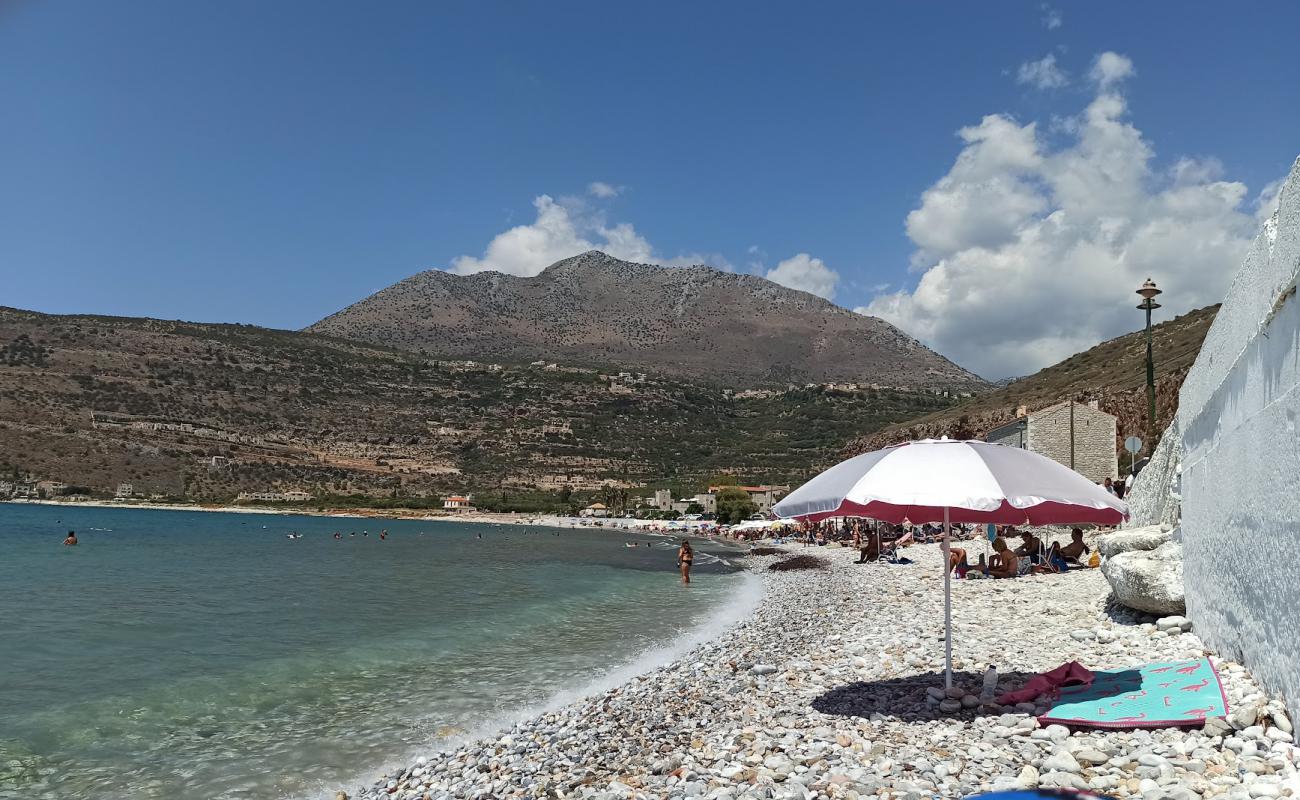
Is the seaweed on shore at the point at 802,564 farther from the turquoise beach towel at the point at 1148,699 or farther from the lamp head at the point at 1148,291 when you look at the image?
the turquoise beach towel at the point at 1148,699

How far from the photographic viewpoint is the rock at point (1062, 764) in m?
4.94

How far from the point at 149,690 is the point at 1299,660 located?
1380 centimetres

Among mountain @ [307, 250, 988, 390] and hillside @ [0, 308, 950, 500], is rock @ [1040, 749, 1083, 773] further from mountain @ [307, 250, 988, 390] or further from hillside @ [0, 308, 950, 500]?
mountain @ [307, 250, 988, 390]

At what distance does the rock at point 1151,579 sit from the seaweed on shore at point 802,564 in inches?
812

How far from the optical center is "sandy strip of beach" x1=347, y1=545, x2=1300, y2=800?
488cm

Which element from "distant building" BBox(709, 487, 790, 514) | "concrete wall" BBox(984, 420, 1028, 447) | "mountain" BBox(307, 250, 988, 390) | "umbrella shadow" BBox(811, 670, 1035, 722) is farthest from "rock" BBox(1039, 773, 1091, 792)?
"mountain" BBox(307, 250, 988, 390)

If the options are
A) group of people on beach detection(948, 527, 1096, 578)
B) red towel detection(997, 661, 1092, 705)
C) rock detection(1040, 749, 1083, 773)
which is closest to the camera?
rock detection(1040, 749, 1083, 773)

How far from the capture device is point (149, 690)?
39.8ft

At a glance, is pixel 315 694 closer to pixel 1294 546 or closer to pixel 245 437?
pixel 1294 546

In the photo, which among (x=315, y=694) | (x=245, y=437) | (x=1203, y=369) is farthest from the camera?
(x=245, y=437)

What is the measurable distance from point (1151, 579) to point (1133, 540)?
79.5 inches

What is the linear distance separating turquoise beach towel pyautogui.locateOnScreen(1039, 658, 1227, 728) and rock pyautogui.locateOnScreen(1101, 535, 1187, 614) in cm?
240

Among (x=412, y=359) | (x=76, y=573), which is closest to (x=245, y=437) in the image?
(x=412, y=359)

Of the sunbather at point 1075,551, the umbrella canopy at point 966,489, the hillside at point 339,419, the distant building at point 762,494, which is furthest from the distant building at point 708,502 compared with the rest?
the umbrella canopy at point 966,489
